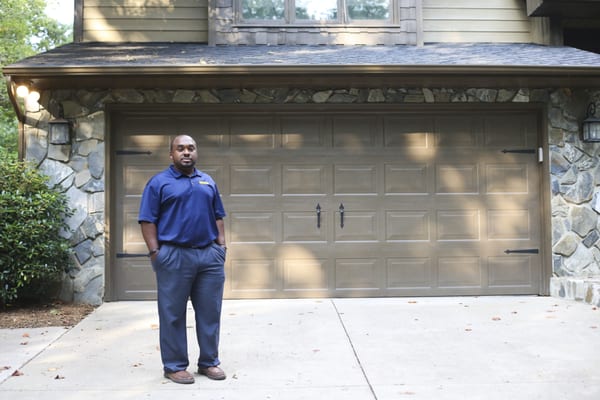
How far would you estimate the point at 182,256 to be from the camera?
11.7 feet

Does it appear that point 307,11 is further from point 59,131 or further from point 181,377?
point 181,377

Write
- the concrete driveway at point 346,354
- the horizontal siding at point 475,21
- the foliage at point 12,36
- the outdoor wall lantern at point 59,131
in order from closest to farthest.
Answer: the concrete driveway at point 346,354, the outdoor wall lantern at point 59,131, the horizontal siding at point 475,21, the foliage at point 12,36

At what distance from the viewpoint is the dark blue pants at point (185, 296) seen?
11.7 feet

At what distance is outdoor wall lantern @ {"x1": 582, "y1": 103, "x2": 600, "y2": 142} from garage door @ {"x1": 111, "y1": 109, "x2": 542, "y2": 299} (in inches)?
21.8

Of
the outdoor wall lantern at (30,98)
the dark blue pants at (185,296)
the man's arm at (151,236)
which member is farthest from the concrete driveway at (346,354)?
the outdoor wall lantern at (30,98)

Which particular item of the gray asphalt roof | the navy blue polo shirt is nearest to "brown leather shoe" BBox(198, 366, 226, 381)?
the navy blue polo shirt

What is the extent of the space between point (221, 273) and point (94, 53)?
4.06 meters

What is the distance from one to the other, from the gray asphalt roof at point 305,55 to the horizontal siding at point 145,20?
7.1 inches

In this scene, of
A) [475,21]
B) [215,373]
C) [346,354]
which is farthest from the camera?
[475,21]

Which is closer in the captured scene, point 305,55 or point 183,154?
point 183,154

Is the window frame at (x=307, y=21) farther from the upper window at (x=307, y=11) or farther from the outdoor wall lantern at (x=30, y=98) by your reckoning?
the outdoor wall lantern at (x=30, y=98)

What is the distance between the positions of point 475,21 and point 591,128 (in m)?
2.10

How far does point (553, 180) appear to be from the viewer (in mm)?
6660

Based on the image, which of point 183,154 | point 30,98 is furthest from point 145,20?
point 183,154
